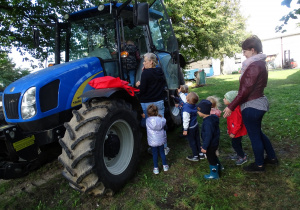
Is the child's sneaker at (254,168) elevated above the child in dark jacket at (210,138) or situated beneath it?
situated beneath

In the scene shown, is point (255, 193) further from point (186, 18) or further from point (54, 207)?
point (186, 18)

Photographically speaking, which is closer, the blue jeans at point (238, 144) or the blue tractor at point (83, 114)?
the blue tractor at point (83, 114)

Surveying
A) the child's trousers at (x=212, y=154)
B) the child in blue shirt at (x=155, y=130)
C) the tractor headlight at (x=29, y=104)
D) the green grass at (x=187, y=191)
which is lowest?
the green grass at (x=187, y=191)

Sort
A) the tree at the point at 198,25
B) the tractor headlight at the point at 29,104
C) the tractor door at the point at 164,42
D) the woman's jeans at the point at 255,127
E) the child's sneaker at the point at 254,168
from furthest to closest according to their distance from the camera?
the tree at the point at 198,25 → the tractor door at the point at 164,42 → the child's sneaker at the point at 254,168 → the woman's jeans at the point at 255,127 → the tractor headlight at the point at 29,104

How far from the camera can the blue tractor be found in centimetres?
243

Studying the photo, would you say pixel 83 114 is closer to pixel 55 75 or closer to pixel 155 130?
pixel 55 75

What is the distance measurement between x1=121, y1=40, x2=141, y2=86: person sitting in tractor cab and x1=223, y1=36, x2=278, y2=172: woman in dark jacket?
1.82 metres

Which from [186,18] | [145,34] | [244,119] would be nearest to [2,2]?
[145,34]

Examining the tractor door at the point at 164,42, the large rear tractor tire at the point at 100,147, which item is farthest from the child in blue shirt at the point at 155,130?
the tractor door at the point at 164,42

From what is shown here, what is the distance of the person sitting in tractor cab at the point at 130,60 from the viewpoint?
367 centimetres

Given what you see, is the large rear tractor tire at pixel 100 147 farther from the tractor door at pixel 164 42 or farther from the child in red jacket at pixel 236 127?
the tractor door at pixel 164 42

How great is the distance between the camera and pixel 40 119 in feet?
8.76

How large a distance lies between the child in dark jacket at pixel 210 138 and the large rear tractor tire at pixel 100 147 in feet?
3.09

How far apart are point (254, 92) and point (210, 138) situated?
81cm
